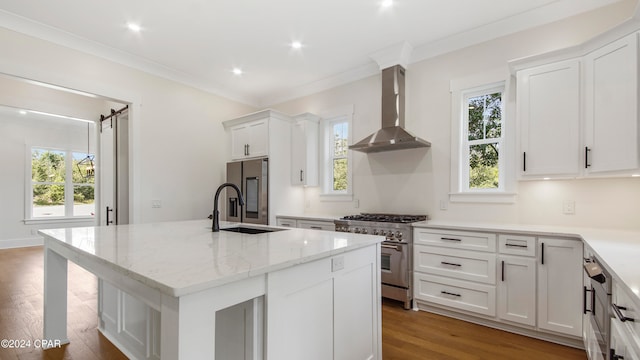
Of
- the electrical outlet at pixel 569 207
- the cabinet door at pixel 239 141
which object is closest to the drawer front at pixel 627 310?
the electrical outlet at pixel 569 207

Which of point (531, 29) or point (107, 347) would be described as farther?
point (531, 29)

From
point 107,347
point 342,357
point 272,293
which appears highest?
point 272,293

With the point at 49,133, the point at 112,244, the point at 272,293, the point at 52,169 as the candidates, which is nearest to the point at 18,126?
the point at 49,133

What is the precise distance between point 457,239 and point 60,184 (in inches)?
347

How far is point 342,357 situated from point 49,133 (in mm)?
8689

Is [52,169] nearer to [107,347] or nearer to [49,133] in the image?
[49,133]

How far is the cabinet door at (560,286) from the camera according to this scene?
225 centimetres

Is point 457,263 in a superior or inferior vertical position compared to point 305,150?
inferior

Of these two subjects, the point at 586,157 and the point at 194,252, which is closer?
the point at 194,252

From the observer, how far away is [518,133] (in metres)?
2.73

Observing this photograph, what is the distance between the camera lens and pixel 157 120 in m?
4.08

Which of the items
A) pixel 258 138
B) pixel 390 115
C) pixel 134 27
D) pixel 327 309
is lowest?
pixel 327 309

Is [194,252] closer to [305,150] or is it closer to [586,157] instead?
[586,157]

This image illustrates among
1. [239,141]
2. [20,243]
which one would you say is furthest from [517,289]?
[20,243]
